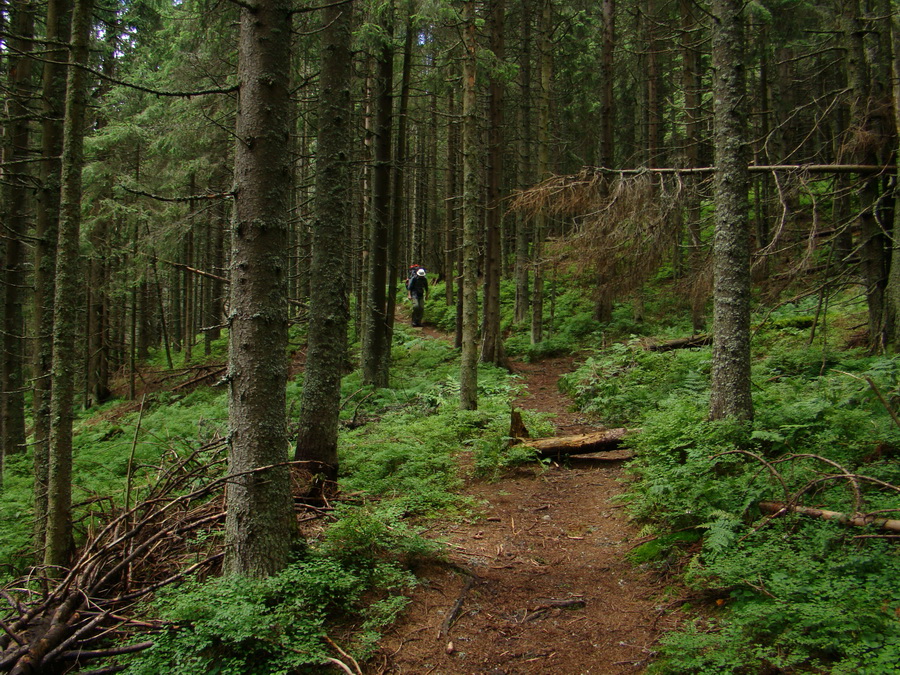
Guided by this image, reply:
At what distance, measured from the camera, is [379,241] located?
1264cm

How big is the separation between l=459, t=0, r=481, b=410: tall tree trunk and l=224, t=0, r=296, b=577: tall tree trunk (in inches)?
219

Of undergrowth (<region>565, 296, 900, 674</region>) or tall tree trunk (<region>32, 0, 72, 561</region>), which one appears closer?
undergrowth (<region>565, 296, 900, 674</region>)

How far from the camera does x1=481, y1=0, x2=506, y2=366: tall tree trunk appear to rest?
42.4 ft

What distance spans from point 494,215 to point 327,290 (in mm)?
8392

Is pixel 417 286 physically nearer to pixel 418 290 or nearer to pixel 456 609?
pixel 418 290

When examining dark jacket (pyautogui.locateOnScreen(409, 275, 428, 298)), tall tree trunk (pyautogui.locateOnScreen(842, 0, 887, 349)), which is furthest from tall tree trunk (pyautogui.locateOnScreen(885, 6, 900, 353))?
dark jacket (pyautogui.locateOnScreen(409, 275, 428, 298))

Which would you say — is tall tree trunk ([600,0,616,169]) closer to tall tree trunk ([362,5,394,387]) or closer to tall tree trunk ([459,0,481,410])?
tall tree trunk ([362,5,394,387])

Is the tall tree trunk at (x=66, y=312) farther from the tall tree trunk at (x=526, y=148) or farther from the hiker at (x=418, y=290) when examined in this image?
the hiker at (x=418, y=290)

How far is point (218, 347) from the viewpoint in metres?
23.4

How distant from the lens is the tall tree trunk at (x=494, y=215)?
42.4 feet

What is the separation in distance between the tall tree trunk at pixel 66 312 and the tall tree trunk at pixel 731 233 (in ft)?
20.6

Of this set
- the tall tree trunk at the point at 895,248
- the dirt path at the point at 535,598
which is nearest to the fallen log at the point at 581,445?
the dirt path at the point at 535,598

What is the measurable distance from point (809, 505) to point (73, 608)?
541 centimetres

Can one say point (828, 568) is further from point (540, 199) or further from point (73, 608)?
point (540, 199)
